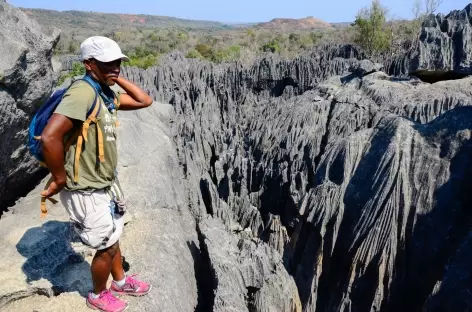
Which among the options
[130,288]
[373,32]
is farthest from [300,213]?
[373,32]

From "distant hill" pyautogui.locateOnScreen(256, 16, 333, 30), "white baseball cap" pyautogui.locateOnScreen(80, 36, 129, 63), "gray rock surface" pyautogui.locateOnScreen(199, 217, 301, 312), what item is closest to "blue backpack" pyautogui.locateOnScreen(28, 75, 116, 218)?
"white baseball cap" pyautogui.locateOnScreen(80, 36, 129, 63)

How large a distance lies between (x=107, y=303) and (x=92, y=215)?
572mm

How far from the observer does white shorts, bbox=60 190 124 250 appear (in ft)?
7.07

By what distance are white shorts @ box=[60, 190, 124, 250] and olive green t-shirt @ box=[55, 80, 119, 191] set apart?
0.19 ft

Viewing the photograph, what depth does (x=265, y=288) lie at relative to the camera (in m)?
2.96

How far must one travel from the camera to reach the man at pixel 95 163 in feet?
6.26

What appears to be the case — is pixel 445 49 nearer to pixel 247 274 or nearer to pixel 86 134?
pixel 247 274

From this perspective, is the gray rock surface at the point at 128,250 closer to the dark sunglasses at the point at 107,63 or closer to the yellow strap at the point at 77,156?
the yellow strap at the point at 77,156

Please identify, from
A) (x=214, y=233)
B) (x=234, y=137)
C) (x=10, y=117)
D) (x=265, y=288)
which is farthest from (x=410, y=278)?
(x=10, y=117)

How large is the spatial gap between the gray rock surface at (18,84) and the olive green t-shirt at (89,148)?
115cm

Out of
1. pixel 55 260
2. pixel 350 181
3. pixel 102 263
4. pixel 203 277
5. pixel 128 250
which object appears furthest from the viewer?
pixel 350 181

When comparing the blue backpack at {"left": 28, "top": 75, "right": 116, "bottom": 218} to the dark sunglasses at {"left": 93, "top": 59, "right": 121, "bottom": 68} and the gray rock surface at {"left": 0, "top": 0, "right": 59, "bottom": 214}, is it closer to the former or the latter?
the dark sunglasses at {"left": 93, "top": 59, "right": 121, "bottom": 68}

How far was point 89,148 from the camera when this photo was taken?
209 cm

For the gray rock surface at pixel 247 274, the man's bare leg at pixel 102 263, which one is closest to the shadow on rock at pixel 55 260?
the man's bare leg at pixel 102 263
